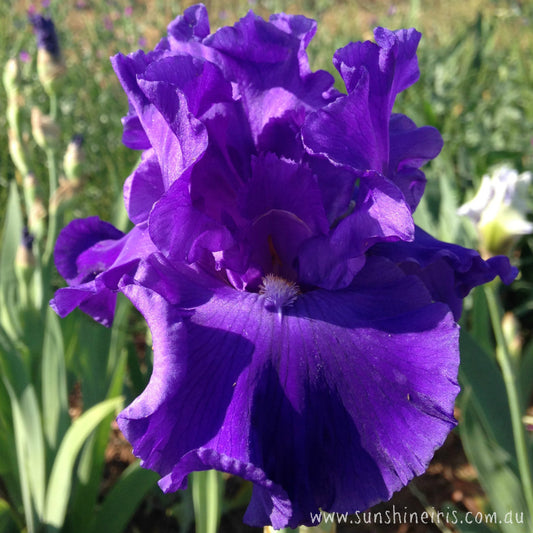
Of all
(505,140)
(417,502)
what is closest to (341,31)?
(505,140)

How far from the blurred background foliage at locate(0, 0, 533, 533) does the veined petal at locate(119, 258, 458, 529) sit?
52cm

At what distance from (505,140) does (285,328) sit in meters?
3.08

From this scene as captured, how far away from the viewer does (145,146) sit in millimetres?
928

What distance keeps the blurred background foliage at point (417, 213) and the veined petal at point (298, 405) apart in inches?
20.4

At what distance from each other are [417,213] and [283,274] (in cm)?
93

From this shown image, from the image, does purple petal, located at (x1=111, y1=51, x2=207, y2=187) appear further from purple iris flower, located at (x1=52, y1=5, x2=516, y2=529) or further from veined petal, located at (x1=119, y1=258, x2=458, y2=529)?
veined petal, located at (x1=119, y1=258, x2=458, y2=529)

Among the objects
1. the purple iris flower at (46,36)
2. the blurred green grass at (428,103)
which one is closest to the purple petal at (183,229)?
the purple iris flower at (46,36)

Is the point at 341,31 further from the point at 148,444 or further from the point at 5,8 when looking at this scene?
the point at 148,444

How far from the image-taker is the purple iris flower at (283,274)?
2.09 ft

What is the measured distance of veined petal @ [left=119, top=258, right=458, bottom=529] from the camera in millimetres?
626

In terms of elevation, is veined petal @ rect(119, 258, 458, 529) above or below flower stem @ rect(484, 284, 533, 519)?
above

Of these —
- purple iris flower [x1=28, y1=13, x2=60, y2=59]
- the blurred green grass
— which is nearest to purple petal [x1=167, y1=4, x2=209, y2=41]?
purple iris flower [x1=28, y1=13, x2=60, y2=59]

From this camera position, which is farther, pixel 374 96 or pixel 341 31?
pixel 341 31

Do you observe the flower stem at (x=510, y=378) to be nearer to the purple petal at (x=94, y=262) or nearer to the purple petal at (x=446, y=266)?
the purple petal at (x=446, y=266)
